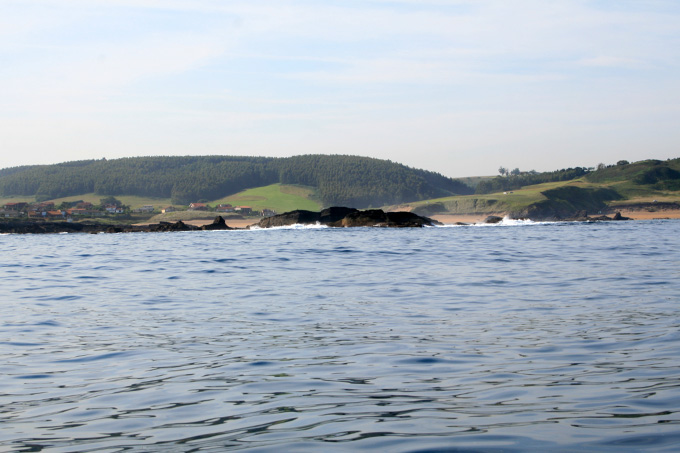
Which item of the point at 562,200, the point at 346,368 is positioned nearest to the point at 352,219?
the point at 346,368

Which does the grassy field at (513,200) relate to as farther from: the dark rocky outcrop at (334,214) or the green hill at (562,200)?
the dark rocky outcrop at (334,214)

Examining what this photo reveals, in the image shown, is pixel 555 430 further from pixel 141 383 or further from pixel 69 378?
pixel 69 378

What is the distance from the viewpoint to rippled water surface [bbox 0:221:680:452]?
226 inches

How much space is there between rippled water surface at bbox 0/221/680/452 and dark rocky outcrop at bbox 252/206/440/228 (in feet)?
265

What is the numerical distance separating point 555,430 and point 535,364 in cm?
271

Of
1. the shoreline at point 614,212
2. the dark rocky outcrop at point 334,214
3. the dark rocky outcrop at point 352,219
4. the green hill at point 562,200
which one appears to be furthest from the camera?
the green hill at point 562,200

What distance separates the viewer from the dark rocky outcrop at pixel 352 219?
98.7 metres

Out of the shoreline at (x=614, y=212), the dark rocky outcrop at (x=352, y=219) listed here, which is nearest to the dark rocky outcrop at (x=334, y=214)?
the dark rocky outcrop at (x=352, y=219)

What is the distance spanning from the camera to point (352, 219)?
103m

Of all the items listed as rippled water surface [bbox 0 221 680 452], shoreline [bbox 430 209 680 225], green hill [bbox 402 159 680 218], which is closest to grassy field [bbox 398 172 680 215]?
green hill [bbox 402 159 680 218]

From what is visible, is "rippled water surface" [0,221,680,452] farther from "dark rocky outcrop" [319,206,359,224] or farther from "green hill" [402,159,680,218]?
"green hill" [402,159,680,218]

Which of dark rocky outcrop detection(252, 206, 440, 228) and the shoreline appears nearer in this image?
dark rocky outcrop detection(252, 206, 440, 228)

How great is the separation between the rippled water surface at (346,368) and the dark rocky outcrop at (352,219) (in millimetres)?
80851

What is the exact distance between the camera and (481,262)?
26.3 meters
